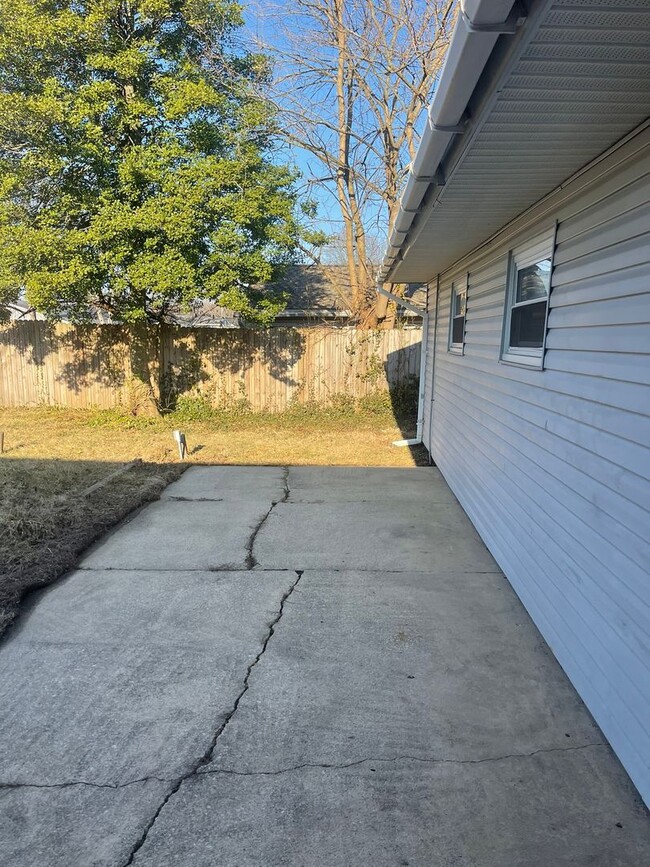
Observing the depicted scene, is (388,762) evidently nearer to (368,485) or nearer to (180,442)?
(368,485)

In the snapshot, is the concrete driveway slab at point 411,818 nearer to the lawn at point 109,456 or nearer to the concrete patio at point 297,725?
the concrete patio at point 297,725

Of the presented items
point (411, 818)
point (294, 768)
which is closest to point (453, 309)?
point (294, 768)

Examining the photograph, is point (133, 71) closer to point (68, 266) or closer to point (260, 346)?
point (68, 266)

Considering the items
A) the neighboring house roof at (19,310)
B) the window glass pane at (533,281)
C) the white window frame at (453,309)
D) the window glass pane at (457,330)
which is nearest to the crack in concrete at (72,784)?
the window glass pane at (533,281)

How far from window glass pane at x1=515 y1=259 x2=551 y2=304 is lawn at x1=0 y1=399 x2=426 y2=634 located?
4.03 metres

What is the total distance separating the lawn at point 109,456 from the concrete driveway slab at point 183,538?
215 millimetres

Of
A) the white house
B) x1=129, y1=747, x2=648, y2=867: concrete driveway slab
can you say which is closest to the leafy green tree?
the white house

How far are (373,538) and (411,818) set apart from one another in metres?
2.95

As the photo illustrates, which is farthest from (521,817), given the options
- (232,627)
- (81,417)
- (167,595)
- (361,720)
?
(81,417)

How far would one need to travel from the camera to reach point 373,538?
4.91 metres

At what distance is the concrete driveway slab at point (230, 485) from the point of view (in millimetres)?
6289

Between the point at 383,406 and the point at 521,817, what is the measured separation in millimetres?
10151

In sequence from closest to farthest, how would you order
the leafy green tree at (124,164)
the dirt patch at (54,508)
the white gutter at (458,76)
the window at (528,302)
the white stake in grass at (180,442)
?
Answer: the white gutter at (458,76), the window at (528,302), the dirt patch at (54,508), the white stake in grass at (180,442), the leafy green tree at (124,164)

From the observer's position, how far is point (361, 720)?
2.54 metres
